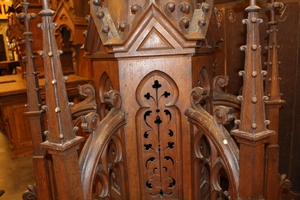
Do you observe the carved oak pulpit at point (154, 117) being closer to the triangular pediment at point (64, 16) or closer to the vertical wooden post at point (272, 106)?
the vertical wooden post at point (272, 106)

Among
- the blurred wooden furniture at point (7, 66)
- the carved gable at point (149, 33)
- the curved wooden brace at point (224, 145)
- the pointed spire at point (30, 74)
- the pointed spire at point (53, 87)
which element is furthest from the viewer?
the blurred wooden furniture at point (7, 66)

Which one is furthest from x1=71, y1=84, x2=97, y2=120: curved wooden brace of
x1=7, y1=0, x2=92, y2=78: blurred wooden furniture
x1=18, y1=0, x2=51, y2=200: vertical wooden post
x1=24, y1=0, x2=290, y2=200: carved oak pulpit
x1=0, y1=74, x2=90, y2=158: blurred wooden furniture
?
x1=0, y1=74, x2=90, y2=158: blurred wooden furniture

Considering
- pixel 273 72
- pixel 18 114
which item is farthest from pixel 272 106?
pixel 18 114

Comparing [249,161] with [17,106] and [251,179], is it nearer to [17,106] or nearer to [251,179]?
[251,179]

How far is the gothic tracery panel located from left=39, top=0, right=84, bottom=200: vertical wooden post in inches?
12.8

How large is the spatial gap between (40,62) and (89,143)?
11.9 feet

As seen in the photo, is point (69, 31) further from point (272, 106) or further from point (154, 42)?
point (272, 106)

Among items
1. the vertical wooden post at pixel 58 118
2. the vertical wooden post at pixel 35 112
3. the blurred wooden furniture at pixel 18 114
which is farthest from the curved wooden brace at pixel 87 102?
the blurred wooden furniture at pixel 18 114

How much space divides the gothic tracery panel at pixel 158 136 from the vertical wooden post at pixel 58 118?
1.06ft

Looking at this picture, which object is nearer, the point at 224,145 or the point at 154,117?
the point at 224,145

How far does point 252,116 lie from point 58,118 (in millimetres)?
497

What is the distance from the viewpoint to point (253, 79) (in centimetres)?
71

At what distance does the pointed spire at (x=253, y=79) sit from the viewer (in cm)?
70

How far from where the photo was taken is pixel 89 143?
2.77ft
